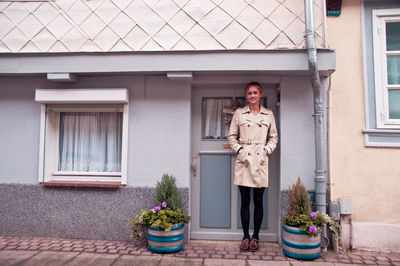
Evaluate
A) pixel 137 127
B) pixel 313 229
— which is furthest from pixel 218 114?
pixel 313 229

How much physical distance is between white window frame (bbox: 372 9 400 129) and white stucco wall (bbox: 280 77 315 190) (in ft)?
3.04

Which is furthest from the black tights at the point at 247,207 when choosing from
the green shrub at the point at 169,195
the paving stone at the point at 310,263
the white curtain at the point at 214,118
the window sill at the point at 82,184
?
the window sill at the point at 82,184

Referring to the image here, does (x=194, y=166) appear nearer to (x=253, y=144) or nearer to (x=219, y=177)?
(x=219, y=177)

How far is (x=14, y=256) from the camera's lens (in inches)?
143

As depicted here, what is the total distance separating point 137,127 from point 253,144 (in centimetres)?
171

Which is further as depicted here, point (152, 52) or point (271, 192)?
point (271, 192)

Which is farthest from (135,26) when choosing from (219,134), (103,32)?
(219,134)

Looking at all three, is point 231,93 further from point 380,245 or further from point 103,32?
point 380,245

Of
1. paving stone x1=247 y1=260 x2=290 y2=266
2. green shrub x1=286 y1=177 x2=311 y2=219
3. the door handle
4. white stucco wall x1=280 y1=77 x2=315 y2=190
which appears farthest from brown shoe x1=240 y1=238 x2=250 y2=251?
the door handle

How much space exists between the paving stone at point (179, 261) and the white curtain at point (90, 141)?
62.9 inches

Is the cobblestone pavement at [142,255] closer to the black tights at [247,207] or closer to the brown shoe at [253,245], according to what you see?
the brown shoe at [253,245]

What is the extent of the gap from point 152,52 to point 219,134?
155 cm

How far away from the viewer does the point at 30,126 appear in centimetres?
444

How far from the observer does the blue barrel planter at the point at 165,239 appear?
146 inches
